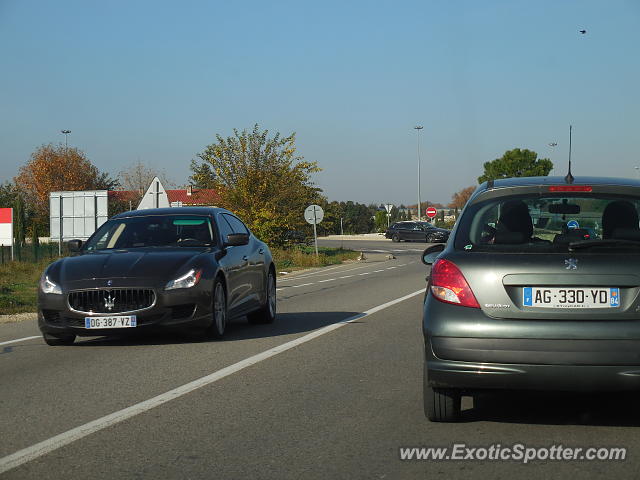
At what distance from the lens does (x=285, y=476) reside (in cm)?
500

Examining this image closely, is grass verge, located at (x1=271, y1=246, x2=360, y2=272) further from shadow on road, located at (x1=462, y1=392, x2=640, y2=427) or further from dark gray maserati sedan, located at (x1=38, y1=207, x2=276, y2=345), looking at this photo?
shadow on road, located at (x1=462, y1=392, x2=640, y2=427)

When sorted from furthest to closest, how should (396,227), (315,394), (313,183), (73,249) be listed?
(396,227)
(313,183)
(73,249)
(315,394)

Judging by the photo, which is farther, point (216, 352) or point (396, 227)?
point (396, 227)

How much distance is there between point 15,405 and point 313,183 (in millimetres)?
39303

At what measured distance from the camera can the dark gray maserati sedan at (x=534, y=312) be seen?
5605mm

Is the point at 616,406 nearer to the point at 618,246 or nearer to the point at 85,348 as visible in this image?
the point at 618,246

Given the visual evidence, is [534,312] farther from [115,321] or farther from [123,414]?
[115,321]

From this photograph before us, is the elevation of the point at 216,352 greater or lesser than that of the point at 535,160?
lesser

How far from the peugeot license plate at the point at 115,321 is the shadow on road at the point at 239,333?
0.76 ft

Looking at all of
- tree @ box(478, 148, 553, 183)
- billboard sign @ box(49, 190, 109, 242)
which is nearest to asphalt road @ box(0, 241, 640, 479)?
billboard sign @ box(49, 190, 109, 242)

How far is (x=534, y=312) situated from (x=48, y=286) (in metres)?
6.11

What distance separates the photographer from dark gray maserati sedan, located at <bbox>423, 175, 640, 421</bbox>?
18.4ft

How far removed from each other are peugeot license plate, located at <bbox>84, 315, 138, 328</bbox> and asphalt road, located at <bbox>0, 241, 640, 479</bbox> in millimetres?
308

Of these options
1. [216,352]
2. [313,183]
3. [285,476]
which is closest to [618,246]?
[285,476]
